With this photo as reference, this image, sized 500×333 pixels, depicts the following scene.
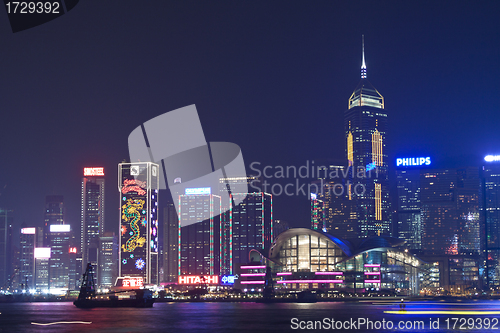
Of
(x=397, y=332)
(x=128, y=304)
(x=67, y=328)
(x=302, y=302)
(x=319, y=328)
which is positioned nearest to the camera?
(x=397, y=332)

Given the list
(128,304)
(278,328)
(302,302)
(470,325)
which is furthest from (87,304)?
(470,325)

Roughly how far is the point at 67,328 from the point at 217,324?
21034 millimetres

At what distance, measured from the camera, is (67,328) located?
86000mm

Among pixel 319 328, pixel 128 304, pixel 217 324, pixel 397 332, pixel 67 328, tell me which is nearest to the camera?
pixel 397 332

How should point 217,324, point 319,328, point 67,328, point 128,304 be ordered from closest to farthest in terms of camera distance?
point 319,328 < point 67,328 < point 217,324 < point 128,304

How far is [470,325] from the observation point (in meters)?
83.4

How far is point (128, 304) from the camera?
17600 centimetres

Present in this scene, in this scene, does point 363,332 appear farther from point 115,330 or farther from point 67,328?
point 67,328

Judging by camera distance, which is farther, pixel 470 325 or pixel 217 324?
pixel 217 324

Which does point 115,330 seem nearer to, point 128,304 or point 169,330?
point 169,330

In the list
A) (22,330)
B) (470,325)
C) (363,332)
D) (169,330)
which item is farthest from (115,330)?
(470,325)

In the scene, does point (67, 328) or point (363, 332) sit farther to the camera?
point (67, 328)

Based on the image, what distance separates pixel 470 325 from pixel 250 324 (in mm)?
30386

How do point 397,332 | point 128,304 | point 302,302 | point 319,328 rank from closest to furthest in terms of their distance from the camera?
point 397,332 < point 319,328 < point 128,304 < point 302,302
